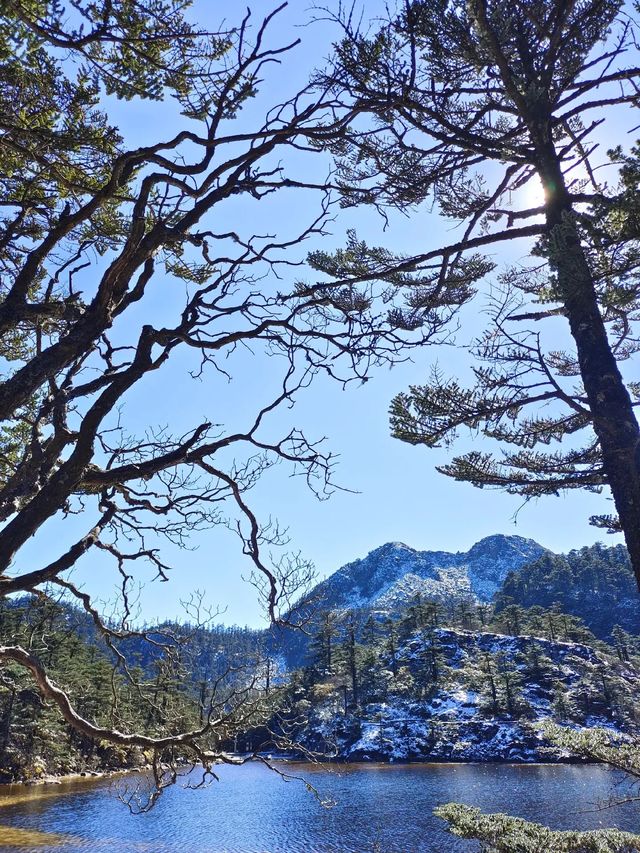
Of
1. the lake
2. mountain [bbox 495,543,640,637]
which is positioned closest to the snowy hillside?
the lake

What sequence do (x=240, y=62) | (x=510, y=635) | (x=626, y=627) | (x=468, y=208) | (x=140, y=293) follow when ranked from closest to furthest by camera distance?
(x=240, y=62) < (x=140, y=293) < (x=468, y=208) < (x=510, y=635) < (x=626, y=627)

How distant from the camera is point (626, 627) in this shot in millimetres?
95375

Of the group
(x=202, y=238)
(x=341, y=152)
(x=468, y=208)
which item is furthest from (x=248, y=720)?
(x=468, y=208)

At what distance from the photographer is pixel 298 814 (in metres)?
21.8

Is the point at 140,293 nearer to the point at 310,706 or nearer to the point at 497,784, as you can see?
the point at 497,784

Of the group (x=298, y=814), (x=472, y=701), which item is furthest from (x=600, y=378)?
(x=472, y=701)

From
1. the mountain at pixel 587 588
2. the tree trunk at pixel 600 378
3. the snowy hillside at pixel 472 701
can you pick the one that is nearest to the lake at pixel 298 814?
the tree trunk at pixel 600 378

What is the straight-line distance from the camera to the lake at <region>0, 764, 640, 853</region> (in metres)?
16.7

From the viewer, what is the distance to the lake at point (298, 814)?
16.7m

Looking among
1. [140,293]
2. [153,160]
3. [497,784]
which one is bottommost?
[497,784]

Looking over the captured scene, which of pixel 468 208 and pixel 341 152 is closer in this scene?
pixel 341 152

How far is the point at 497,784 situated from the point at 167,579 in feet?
94.2

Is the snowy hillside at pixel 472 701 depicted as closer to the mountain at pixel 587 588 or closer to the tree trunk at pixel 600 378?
the tree trunk at pixel 600 378

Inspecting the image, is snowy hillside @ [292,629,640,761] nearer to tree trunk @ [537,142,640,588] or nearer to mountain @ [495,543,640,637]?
tree trunk @ [537,142,640,588]
